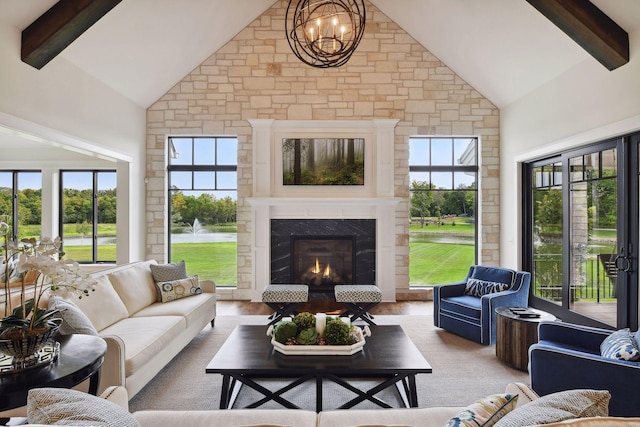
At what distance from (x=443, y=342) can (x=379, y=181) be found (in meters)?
2.76

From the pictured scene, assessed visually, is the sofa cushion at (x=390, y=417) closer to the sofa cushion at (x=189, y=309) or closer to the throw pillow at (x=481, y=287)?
the sofa cushion at (x=189, y=309)

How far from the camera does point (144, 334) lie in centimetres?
312

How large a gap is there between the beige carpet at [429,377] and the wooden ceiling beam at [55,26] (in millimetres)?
3380

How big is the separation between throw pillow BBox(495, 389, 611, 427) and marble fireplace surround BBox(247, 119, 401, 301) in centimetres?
487

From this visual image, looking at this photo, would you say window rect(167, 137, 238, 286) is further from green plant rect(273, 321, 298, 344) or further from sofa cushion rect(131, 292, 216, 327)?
green plant rect(273, 321, 298, 344)

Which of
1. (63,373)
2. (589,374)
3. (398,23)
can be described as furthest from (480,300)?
(398,23)

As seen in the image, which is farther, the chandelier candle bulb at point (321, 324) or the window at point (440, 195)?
the window at point (440, 195)

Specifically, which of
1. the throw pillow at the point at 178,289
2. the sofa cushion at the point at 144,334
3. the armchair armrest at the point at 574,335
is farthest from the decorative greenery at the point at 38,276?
the armchair armrest at the point at 574,335

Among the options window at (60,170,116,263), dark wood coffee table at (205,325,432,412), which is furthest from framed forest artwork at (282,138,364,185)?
dark wood coffee table at (205,325,432,412)

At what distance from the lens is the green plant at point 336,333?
276 centimetres

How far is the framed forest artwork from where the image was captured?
6.16 m

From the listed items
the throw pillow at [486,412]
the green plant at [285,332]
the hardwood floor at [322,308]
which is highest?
the throw pillow at [486,412]

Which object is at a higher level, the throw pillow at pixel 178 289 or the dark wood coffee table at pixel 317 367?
the throw pillow at pixel 178 289

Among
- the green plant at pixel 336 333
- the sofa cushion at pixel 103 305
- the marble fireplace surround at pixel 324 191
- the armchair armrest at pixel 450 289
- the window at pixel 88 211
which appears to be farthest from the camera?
the window at pixel 88 211
